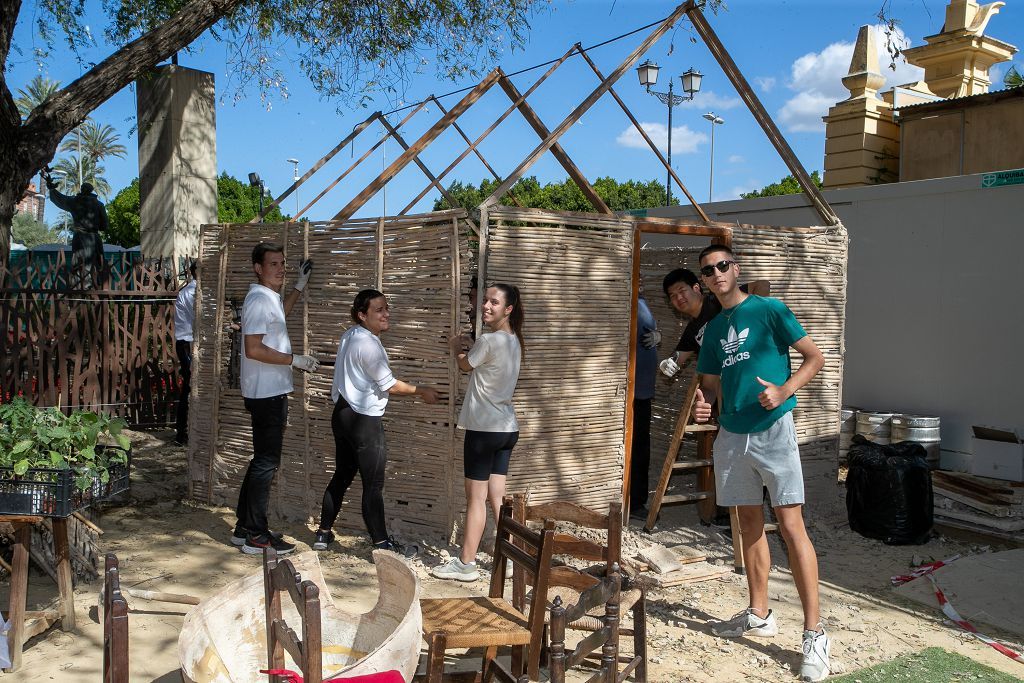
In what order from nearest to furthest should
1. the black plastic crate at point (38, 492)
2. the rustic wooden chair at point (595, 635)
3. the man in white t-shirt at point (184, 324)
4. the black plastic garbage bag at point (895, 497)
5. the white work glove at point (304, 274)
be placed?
the rustic wooden chair at point (595, 635), the black plastic crate at point (38, 492), the white work glove at point (304, 274), the black plastic garbage bag at point (895, 497), the man in white t-shirt at point (184, 324)

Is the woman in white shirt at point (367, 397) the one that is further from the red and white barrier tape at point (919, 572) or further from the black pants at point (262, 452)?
the red and white barrier tape at point (919, 572)

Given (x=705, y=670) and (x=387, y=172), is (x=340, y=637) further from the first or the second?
(x=387, y=172)

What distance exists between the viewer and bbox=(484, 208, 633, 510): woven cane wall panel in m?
5.70

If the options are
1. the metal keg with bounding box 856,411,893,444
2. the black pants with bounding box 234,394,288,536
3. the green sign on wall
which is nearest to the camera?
the black pants with bounding box 234,394,288,536

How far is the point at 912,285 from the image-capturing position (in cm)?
905

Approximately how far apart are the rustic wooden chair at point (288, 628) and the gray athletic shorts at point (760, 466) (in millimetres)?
2683

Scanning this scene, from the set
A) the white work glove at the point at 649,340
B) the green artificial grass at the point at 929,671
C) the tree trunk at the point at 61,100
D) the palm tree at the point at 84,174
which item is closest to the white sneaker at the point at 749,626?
the green artificial grass at the point at 929,671

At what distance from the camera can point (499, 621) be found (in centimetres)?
320

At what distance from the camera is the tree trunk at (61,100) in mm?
7711

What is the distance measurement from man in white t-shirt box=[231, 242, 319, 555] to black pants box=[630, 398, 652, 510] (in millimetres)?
2649

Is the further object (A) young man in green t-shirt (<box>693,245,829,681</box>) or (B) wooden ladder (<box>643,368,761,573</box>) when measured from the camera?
(B) wooden ladder (<box>643,368,761,573</box>)

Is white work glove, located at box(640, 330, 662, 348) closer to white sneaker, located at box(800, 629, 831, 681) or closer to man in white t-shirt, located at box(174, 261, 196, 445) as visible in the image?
white sneaker, located at box(800, 629, 831, 681)

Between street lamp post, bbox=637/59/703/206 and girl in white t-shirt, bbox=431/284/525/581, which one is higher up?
street lamp post, bbox=637/59/703/206

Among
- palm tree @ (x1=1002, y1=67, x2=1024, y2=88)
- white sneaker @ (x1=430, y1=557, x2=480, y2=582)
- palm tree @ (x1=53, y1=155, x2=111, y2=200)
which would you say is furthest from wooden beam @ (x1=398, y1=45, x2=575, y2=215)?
palm tree @ (x1=53, y1=155, x2=111, y2=200)
